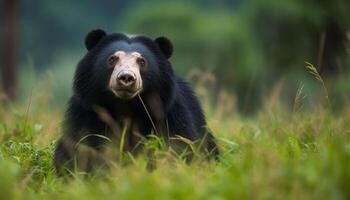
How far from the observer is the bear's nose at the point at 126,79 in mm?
6703

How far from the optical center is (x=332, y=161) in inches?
191

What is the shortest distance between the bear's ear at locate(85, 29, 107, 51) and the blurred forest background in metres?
1.07

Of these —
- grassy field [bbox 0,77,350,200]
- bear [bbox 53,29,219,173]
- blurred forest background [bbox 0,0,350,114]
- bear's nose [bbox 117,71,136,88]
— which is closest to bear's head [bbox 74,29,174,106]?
bear [bbox 53,29,219,173]

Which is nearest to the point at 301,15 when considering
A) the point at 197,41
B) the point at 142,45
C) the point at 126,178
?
the point at 197,41

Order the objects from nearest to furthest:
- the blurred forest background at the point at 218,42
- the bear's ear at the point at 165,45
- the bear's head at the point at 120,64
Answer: the bear's head at the point at 120,64 < the bear's ear at the point at 165,45 < the blurred forest background at the point at 218,42

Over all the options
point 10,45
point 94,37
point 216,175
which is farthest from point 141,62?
point 10,45

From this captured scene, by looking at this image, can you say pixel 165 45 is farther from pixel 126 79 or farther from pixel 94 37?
pixel 126 79

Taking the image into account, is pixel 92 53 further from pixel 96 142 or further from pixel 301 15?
pixel 301 15

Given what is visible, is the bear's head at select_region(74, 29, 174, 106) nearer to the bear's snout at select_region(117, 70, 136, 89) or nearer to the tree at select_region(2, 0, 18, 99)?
the bear's snout at select_region(117, 70, 136, 89)

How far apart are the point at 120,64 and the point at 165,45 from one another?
0.59 meters

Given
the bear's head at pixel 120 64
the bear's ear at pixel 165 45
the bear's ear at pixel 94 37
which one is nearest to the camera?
the bear's head at pixel 120 64

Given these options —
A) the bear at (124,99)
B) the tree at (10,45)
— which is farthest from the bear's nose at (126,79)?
the tree at (10,45)

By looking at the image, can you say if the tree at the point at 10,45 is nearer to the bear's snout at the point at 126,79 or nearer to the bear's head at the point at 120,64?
the bear's head at the point at 120,64

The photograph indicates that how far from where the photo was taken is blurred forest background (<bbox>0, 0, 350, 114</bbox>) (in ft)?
55.2
